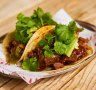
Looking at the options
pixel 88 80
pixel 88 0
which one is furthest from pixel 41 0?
pixel 88 80

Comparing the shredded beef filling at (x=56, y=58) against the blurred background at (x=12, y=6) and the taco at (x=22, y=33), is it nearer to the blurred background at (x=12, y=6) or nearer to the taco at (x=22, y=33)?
the taco at (x=22, y=33)

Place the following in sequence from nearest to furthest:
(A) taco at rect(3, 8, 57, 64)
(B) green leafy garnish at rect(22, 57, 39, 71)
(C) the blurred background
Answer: (B) green leafy garnish at rect(22, 57, 39, 71) < (A) taco at rect(3, 8, 57, 64) < (C) the blurred background

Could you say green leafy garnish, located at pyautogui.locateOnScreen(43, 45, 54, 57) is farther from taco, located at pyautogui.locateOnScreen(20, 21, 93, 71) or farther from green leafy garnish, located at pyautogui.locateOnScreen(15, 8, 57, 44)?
green leafy garnish, located at pyautogui.locateOnScreen(15, 8, 57, 44)

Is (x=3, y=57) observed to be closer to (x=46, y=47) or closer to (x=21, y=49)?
(x=21, y=49)

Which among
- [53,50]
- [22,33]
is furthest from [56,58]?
[22,33]

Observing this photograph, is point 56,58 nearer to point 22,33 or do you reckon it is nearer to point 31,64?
point 31,64

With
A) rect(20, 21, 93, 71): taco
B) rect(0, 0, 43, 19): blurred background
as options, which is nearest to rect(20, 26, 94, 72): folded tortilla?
rect(20, 21, 93, 71): taco
